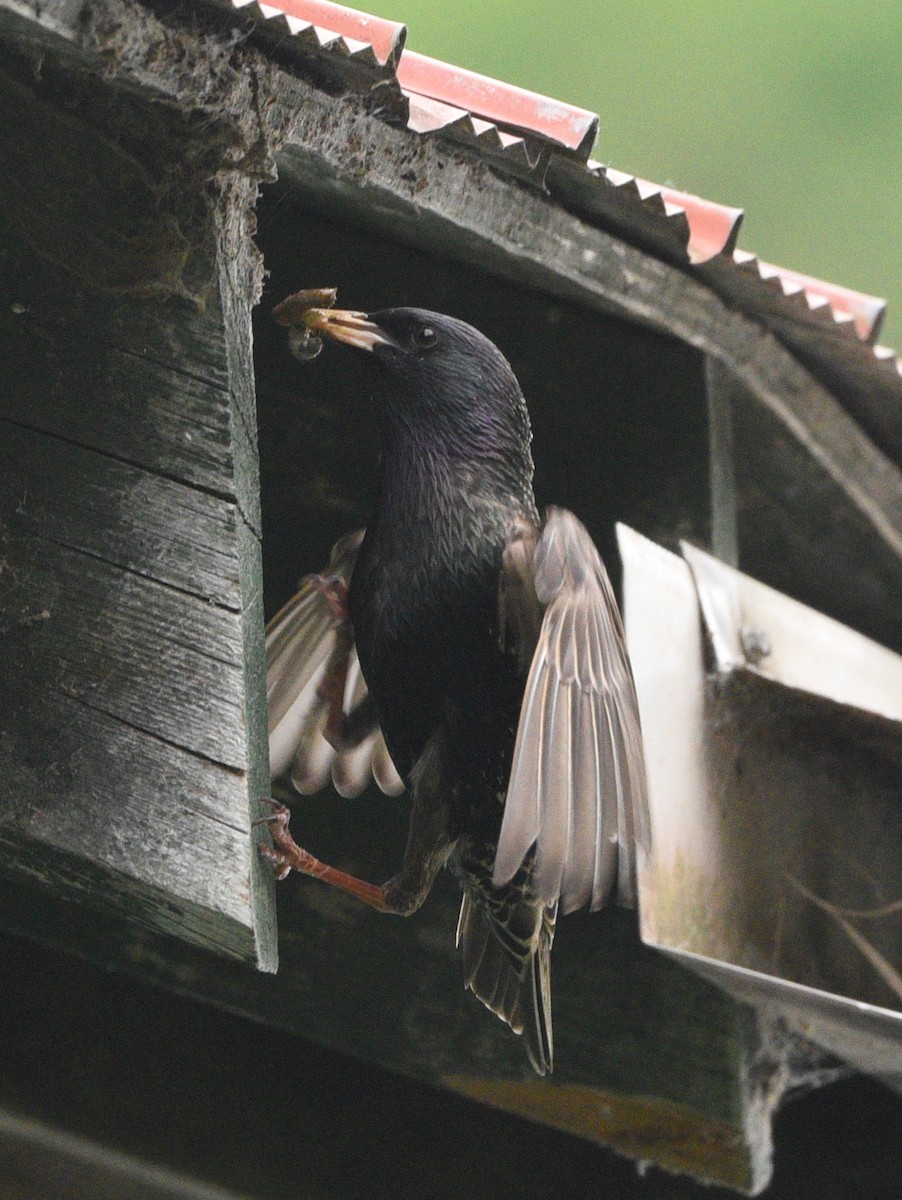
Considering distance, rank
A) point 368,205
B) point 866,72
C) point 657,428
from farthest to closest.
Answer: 1. point 866,72
2. point 657,428
3. point 368,205

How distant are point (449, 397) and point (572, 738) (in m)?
0.71

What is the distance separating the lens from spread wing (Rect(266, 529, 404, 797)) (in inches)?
103

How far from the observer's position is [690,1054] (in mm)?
2512

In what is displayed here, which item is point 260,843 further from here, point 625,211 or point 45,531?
point 625,211

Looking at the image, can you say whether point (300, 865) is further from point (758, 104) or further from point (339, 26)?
point (758, 104)

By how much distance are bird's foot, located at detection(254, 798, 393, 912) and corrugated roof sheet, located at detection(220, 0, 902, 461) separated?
3.00 ft

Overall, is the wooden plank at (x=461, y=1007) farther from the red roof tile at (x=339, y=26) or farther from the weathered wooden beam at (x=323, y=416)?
the red roof tile at (x=339, y=26)

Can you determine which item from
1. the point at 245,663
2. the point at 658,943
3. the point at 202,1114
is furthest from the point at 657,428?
the point at 202,1114

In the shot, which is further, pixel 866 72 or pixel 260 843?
pixel 866 72

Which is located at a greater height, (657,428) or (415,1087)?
(657,428)

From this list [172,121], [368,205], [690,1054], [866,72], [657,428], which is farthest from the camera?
[866,72]

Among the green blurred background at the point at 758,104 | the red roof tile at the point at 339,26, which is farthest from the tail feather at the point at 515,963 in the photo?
the green blurred background at the point at 758,104

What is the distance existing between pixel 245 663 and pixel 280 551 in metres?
0.95

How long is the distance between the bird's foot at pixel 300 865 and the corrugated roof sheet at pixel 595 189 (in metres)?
0.91
